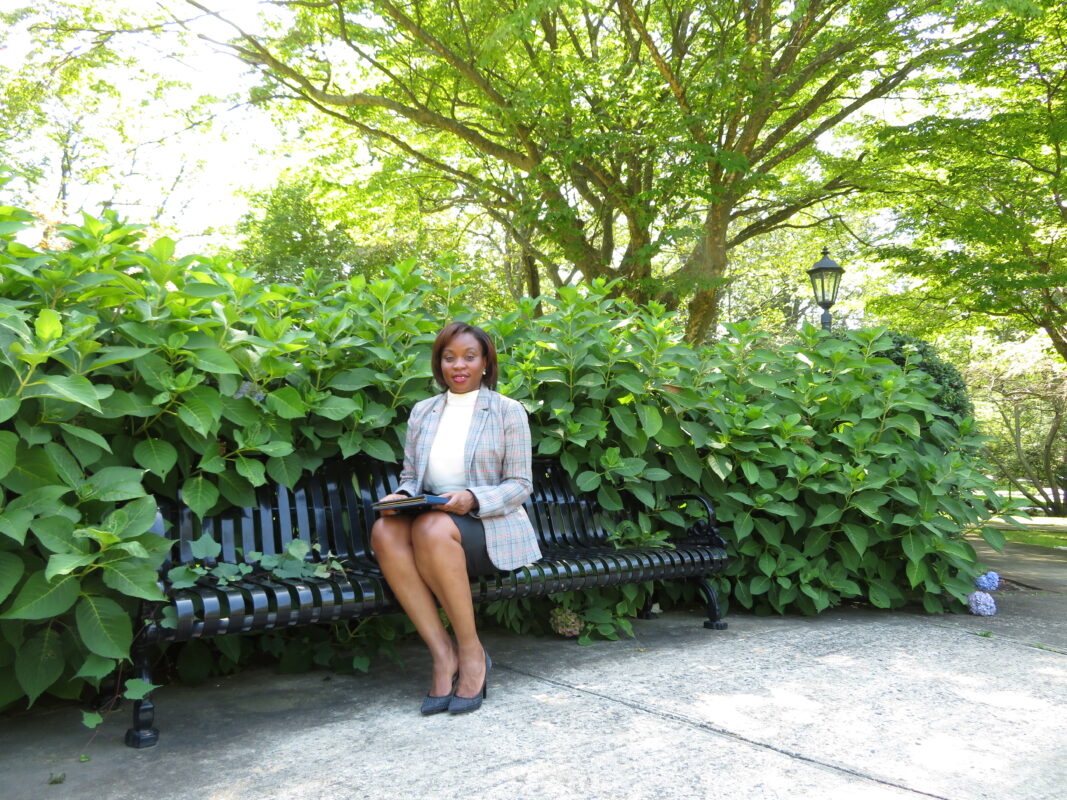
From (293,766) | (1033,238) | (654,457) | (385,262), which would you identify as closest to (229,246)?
(385,262)

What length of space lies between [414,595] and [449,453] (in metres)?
0.64

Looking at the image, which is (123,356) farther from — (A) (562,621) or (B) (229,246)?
(B) (229,246)

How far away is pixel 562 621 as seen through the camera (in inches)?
165

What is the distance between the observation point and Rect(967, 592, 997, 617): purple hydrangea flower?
16.0 feet

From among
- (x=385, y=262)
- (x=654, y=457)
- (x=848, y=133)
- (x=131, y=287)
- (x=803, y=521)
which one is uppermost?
(x=848, y=133)

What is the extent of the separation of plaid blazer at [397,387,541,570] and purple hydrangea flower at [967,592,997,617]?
3.14 meters

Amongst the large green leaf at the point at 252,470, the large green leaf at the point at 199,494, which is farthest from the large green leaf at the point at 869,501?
the large green leaf at the point at 199,494

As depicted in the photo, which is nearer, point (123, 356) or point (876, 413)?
point (123, 356)

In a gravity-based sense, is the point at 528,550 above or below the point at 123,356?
below

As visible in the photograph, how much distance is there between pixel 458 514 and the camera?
3154 mm

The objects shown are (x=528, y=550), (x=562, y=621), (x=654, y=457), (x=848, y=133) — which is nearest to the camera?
(x=528, y=550)

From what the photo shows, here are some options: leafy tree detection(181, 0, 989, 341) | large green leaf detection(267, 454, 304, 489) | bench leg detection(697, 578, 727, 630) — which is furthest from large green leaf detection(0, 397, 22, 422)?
leafy tree detection(181, 0, 989, 341)

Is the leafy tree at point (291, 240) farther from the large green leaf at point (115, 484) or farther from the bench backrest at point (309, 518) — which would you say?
the large green leaf at point (115, 484)

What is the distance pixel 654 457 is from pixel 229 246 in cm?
2149
